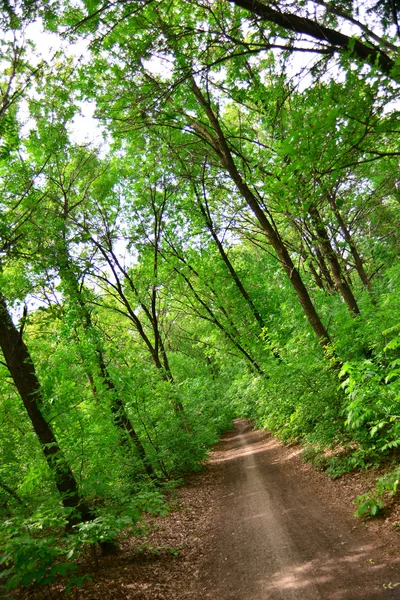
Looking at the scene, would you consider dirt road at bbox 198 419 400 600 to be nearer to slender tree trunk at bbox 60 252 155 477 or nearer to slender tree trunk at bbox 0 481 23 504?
slender tree trunk at bbox 60 252 155 477

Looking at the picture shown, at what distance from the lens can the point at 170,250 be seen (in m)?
17.5

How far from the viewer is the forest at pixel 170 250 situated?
441cm

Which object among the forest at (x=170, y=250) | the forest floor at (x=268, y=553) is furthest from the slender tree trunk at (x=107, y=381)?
the forest floor at (x=268, y=553)

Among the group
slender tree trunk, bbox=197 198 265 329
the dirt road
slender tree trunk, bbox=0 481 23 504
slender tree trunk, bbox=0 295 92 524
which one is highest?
slender tree trunk, bbox=197 198 265 329

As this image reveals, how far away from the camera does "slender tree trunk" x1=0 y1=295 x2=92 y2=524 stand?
223 inches

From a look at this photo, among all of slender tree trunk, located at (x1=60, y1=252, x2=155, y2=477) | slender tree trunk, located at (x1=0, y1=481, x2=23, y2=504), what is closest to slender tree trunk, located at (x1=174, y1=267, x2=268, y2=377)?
slender tree trunk, located at (x1=60, y1=252, x2=155, y2=477)

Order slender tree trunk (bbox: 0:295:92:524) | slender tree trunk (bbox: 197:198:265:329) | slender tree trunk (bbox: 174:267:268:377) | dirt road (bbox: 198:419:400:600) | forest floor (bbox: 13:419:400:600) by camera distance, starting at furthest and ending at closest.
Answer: slender tree trunk (bbox: 174:267:268:377)
slender tree trunk (bbox: 197:198:265:329)
slender tree trunk (bbox: 0:295:92:524)
forest floor (bbox: 13:419:400:600)
dirt road (bbox: 198:419:400:600)

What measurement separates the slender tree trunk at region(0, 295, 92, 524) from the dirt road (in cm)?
226

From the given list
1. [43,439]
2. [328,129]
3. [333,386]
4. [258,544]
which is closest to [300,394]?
[333,386]

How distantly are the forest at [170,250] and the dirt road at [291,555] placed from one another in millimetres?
811

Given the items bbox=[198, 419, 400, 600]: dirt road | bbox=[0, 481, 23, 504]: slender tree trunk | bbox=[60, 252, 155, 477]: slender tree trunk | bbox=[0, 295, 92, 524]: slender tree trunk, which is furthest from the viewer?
bbox=[60, 252, 155, 477]: slender tree trunk

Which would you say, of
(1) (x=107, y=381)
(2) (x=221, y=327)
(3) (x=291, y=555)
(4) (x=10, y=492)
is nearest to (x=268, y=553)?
(3) (x=291, y=555)

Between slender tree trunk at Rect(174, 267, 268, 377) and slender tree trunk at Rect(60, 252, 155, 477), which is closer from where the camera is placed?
slender tree trunk at Rect(60, 252, 155, 477)

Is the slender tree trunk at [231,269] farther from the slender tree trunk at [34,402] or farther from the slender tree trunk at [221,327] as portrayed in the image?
the slender tree trunk at [34,402]
